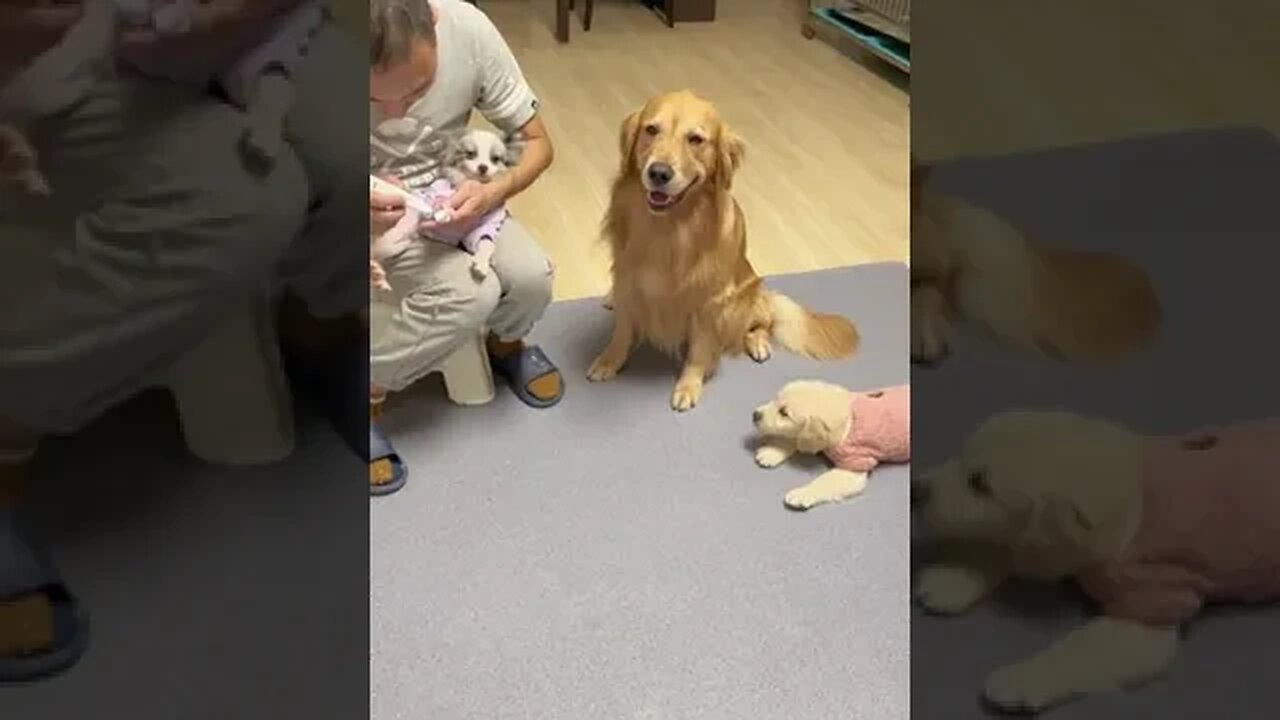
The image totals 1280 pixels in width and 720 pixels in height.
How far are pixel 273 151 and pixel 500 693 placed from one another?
2.33 ft

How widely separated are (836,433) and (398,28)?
0.66m

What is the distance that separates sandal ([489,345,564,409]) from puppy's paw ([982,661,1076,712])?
969 mm

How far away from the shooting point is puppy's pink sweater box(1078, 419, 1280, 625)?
85 centimetres

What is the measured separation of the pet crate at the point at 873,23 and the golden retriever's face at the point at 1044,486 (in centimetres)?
206

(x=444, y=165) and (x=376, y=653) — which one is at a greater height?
(x=444, y=165)

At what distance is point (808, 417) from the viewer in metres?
1.58

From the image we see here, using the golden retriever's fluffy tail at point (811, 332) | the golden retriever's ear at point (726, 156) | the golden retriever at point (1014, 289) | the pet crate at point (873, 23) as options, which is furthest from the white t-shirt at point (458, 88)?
the pet crate at point (873, 23)

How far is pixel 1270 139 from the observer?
2.64ft

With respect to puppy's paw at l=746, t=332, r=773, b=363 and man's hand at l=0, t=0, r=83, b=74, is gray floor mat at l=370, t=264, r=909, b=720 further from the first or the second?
man's hand at l=0, t=0, r=83, b=74

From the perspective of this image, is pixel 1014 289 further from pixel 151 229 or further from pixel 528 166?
pixel 528 166

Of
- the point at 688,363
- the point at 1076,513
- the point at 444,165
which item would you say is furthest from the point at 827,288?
the point at 1076,513

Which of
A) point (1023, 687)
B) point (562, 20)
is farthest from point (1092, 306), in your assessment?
point (562, 20)

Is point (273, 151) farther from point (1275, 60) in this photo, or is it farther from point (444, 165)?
point (444, 165)

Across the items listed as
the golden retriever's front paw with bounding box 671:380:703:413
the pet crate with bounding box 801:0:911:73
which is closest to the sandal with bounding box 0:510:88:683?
the golden retriever's front paw with bounding box 671:380:703:413
